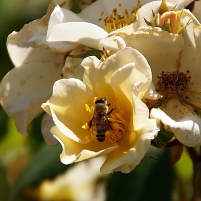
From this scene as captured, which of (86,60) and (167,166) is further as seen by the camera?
(167,166)

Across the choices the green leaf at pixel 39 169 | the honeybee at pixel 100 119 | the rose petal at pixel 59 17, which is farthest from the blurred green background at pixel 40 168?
the honeybee at pixel 100 119

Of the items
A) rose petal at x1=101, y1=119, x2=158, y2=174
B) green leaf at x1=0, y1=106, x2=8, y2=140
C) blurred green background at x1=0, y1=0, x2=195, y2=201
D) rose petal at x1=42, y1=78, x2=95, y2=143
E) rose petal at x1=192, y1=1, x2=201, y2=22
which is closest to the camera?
rose petal at x1=101, y1=119, x2=158, y2=174

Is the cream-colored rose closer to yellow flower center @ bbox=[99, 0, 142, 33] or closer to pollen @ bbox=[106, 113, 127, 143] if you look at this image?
yellow flower center @ bbox=[99, 0, 142, 33]

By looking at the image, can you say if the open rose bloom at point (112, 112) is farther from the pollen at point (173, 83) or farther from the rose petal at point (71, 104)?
the pollen at point (173, 83)

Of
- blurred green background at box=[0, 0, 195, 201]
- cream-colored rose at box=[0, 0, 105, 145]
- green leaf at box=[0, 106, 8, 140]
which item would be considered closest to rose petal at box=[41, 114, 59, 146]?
cream-colored rose at box=[0, 0, 105, 145]

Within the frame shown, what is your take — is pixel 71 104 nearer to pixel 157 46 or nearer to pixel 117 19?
pixel 157 46

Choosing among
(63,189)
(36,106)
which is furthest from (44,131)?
(63,189)

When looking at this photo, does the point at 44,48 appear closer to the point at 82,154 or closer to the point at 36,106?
the point at 36,106
